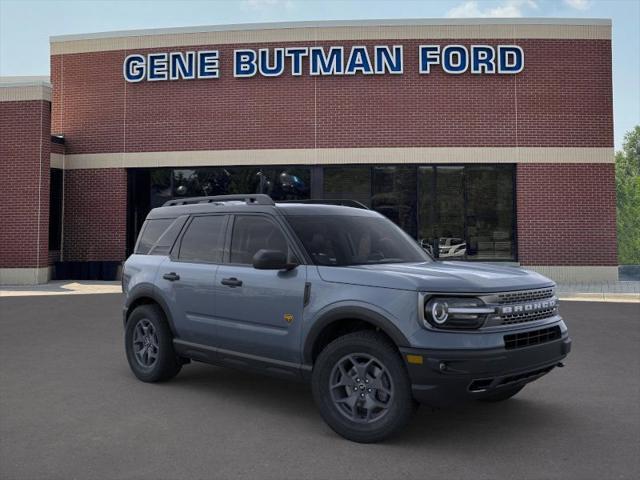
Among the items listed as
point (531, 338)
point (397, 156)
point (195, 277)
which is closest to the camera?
point (531, 338)

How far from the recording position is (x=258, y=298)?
528cm

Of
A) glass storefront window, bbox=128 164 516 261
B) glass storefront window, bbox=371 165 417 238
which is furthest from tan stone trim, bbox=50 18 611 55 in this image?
glass storefront window, bbox=371 165 417 238

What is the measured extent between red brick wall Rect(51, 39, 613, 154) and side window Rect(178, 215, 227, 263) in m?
13.1

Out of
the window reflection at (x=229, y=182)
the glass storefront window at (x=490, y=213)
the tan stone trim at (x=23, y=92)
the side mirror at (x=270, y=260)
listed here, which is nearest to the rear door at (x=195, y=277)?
the side mirror at (x=270, y=260)

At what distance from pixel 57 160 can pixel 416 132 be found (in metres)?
12.2

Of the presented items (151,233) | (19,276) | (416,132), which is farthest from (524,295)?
(19,276)

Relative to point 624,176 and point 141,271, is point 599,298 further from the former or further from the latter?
point 624,176

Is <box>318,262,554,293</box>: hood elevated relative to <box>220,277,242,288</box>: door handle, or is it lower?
elevated

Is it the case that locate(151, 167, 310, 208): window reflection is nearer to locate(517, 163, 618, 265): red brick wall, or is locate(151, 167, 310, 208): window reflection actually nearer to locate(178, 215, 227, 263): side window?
locate(517, 163, 618, 265): red brick wall

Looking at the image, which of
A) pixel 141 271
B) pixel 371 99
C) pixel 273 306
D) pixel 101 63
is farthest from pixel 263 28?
pixel 273 306

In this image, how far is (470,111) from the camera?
18828 mm

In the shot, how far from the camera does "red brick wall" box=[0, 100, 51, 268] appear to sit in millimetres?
18703

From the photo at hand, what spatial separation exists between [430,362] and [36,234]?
57.4 feet

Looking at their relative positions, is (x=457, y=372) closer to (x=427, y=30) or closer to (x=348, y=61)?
(x=348, y=61)
